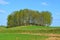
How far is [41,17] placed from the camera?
94.5 metres

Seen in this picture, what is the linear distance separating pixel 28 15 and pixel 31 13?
5.67 ft

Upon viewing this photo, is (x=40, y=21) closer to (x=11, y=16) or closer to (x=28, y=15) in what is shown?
(x=28, y=15)

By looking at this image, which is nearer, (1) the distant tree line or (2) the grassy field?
(2) the grassy field

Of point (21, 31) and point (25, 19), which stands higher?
point (25, 19)

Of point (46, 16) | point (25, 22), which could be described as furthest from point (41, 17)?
point (25, 22)

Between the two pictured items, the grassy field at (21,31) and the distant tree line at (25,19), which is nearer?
the grassy field at (21,31)

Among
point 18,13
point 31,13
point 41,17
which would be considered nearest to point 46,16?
point 41,17

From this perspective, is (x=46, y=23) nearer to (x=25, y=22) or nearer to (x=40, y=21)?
(x=40, y=21)

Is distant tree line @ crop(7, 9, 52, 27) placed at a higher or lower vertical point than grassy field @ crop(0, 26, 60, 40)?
higher

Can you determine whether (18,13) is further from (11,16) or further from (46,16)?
(46,16)

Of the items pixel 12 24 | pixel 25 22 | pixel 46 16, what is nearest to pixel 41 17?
pixel 46 16

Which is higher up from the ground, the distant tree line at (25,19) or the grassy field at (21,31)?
the distant tree line at (25,19)

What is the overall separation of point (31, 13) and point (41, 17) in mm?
6347

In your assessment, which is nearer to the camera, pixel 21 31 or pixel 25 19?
pixel 21 31
